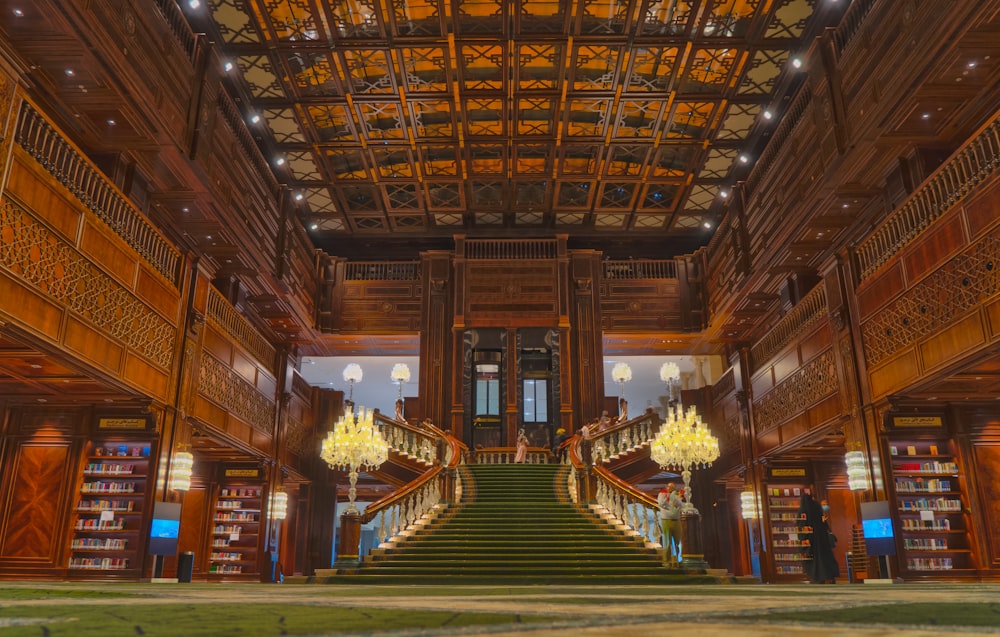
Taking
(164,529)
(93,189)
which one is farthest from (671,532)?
(93,189)

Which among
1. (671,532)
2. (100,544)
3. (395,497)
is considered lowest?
(100,544)

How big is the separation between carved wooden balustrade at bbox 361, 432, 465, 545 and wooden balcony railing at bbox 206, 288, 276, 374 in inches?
160

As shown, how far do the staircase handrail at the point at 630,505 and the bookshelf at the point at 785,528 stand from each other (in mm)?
4447

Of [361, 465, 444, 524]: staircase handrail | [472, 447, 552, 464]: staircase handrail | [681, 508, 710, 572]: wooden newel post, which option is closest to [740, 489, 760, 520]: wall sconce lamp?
[472, 447, 552, 464]: staircase handrail

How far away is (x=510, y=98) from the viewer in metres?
13.4

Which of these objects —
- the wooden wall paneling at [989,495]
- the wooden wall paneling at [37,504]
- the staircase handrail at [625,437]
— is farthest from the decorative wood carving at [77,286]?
the wooden wall paneling at [989,495]

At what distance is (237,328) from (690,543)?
28.3ft

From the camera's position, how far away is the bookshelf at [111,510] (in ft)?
32.9

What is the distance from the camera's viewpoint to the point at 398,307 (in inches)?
739

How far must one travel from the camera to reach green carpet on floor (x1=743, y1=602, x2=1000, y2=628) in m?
2.06

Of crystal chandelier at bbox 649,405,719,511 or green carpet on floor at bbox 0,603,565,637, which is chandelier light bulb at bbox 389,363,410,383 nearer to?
crystal chandelier at bbox 649,405,719,511

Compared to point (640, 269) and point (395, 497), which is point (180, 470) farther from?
point (640, 269)

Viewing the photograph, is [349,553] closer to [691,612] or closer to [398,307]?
[691,612]

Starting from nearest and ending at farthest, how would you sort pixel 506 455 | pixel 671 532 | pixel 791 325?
1. pixel 671 532
2. pixel 791 325
3. pixel 506 455
